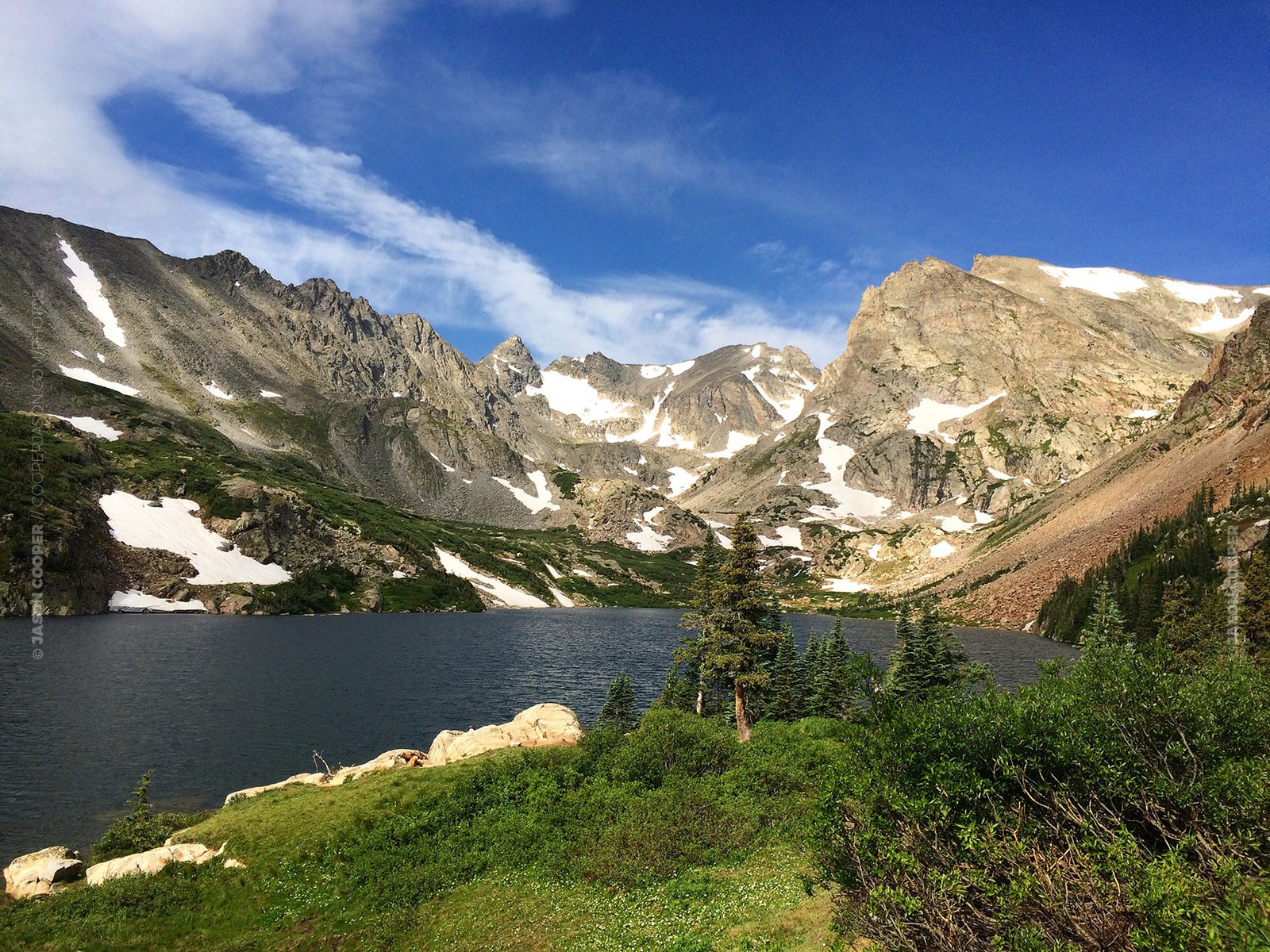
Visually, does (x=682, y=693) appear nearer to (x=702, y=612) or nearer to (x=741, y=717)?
(x=702, y=612)

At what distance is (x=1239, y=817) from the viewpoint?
11.8m

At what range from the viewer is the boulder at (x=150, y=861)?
24.4 m

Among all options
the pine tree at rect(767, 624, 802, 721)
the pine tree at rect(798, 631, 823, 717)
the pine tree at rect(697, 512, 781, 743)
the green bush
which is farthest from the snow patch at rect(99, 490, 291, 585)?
the green bush

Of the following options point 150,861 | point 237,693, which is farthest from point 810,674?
point 237,693

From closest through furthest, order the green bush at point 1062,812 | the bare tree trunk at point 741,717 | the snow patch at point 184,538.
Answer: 1. the green bush at point 1062,812
2. the bare tree trunk at point 741,717
3. the snow patch at point 184,538

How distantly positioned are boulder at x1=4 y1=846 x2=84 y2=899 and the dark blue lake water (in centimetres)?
646

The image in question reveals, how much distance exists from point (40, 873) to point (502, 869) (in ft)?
62.1

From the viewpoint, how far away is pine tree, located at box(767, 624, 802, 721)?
50906mm

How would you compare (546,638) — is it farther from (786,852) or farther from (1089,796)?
(1089,796)

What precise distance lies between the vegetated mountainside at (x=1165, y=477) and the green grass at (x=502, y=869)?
143 m

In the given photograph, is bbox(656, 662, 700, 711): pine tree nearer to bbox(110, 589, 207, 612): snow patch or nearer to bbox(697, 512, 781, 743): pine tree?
bbox(697, 512, 781, 743): pine tree

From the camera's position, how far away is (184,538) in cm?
17562

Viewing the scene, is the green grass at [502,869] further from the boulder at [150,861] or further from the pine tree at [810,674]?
the pine tree at [810,674]

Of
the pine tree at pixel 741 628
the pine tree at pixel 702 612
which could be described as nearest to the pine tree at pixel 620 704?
the pine tree at pixel 702 612
